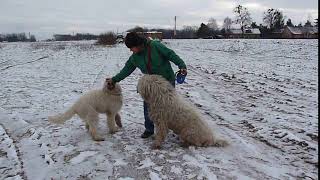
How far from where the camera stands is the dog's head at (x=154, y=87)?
5848mm

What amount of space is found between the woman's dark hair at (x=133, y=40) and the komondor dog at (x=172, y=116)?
1.73 ft

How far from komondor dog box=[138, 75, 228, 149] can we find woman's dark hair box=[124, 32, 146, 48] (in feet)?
1.73

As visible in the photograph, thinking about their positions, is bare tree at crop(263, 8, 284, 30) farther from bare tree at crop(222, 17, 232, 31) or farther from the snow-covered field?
the snow-covered field

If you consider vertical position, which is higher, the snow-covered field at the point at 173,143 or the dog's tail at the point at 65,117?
the dog's tail at the point at 65,117

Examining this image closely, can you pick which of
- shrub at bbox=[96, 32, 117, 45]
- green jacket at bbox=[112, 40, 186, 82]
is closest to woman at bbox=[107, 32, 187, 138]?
green jacket at bbox=[112, 40, 186, 82]

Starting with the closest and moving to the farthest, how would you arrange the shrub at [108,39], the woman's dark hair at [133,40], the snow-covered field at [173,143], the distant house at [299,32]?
the snow-covered field at [173,143], the woman's dark hair at [133,40], the shrub at [108,39], the distant house at [299,32]

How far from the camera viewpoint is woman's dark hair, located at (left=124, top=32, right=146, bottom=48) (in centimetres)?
578

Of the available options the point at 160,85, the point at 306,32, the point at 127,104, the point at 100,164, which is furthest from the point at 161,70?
the point at 306,32

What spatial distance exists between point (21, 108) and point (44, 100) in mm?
977

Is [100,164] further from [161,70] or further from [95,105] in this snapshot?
[161,70]

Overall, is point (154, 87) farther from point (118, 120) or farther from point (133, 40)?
point (118, 120)

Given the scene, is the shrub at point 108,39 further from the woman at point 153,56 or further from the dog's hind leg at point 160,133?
the dog's hind leg at point 160,133

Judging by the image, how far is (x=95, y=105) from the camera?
6.43 meters

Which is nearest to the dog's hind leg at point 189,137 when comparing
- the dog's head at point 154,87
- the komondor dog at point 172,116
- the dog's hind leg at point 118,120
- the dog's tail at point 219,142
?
the komondor dog at point 172,116
